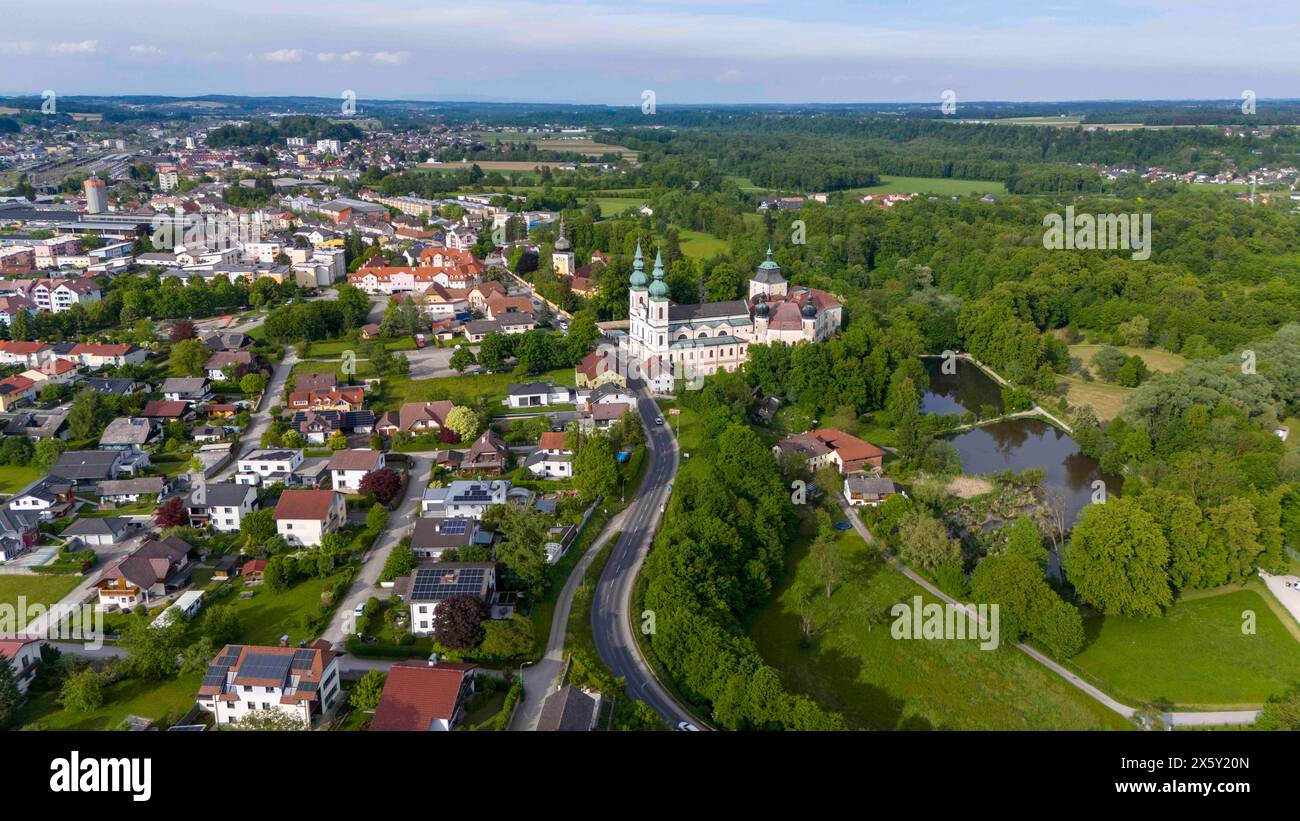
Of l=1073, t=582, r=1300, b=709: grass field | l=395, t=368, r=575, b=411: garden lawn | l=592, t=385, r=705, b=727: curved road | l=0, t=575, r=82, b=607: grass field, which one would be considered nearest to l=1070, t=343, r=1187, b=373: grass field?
l=1073, t=582, r=1300, b=709: grass field

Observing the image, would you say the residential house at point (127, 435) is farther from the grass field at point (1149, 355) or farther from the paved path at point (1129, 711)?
the grass field at point (1149, 355)

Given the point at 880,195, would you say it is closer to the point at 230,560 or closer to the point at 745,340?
the point at 745,340

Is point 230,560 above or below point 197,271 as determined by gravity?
below

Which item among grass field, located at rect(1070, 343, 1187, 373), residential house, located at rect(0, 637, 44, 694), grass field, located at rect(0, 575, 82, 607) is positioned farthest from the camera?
grass field, located at rect(1070, 343, 1187, 373)

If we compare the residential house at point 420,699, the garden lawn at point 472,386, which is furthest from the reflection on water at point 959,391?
the residential house at point 420,699

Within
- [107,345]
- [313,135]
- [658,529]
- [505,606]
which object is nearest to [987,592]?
[658,529]

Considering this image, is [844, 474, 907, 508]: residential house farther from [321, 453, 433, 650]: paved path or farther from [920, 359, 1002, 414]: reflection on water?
[321, 453, 433, 650]: paved path

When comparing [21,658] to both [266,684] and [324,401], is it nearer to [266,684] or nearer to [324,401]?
[266,684]
